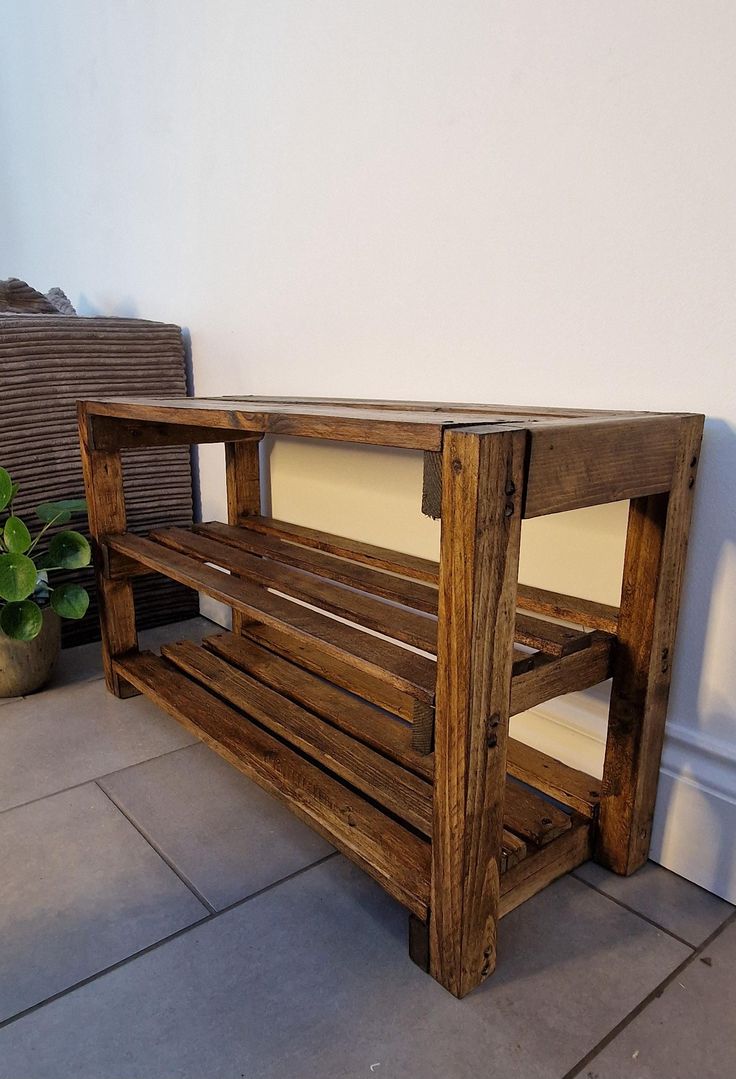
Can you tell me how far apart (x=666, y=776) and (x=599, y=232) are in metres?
0.80

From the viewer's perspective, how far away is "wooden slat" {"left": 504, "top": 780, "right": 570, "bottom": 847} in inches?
39.6

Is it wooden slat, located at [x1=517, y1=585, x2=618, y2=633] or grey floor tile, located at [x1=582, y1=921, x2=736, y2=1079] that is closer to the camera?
grey floor tile, located at [x1=582, y1=921, x2=736, y2=1079]

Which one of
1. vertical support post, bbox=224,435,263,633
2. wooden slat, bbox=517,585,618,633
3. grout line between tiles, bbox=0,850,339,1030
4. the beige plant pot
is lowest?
grout line between tiles, bbox=0,850,339,1030

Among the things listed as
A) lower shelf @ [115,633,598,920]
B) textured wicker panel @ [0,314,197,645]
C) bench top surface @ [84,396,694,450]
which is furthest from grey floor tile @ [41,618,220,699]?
bench top surface @ [84,396,694,450]

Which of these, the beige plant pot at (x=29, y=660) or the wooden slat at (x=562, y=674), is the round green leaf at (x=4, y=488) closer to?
the beige plant pot at (x=29, y=660)

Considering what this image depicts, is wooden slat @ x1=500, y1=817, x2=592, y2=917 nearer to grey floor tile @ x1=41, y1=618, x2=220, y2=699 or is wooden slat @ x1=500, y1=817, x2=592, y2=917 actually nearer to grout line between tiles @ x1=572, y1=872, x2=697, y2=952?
grout line between tiles @ x1=572, y1=872, x2=697, y2=952

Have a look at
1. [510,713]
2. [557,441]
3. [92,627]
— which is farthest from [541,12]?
[92,627]

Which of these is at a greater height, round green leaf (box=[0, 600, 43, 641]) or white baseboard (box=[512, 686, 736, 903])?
round green leaf (box=[0, 600, 43, 641])

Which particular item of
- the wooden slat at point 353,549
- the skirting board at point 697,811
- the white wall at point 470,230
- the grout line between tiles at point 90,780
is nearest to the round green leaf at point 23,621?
the grout line between tiles at point 90,780

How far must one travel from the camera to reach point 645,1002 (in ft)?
2.83

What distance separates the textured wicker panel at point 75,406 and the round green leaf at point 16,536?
1.02 ft

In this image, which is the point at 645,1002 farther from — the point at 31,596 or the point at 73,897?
the point at 31,596

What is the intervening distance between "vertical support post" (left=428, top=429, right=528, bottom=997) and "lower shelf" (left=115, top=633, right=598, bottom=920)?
0.20 feet

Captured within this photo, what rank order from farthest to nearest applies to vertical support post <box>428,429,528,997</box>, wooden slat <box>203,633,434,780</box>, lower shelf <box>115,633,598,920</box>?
wooden slat <box>203,633,434,780</box>
lower shelf <box>115,633,598,920</box>
vertical support post <box>428,429,528,997</box>
